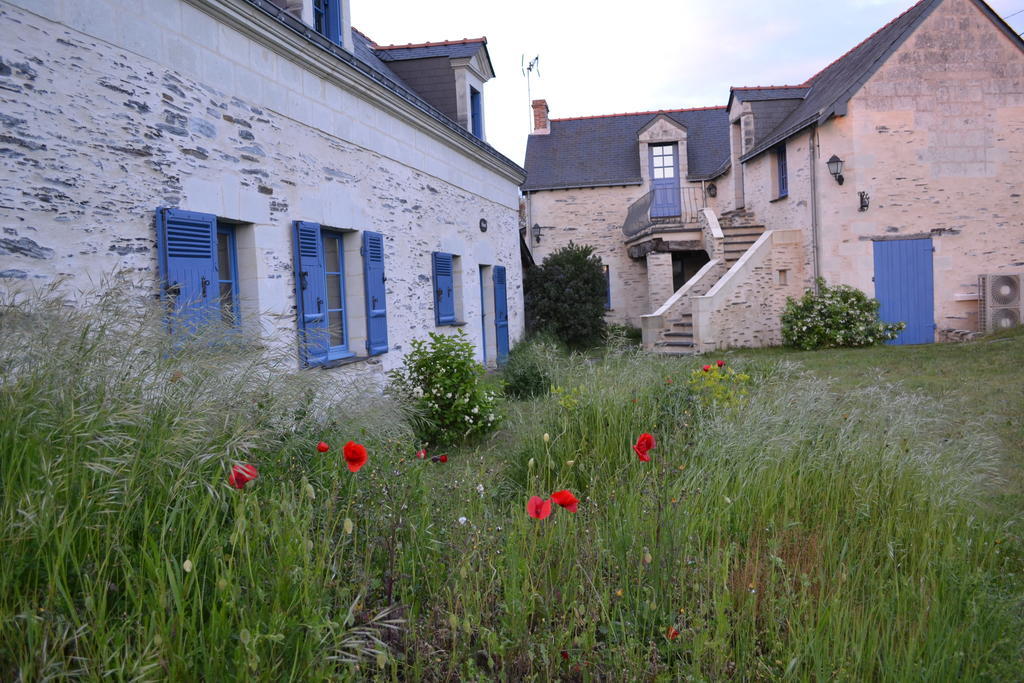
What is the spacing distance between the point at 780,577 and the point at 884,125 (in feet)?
46.0

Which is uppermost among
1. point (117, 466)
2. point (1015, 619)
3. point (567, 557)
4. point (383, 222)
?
point (383, 222)

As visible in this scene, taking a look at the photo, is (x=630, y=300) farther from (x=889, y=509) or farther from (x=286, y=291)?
(x=889, y=509)

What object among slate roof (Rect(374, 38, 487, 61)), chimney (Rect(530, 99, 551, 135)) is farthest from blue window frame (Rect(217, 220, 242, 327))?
chimney (Rect(530, 99, 551, 135))

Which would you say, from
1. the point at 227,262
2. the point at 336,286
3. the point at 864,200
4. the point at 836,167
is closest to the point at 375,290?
the point at 336,286

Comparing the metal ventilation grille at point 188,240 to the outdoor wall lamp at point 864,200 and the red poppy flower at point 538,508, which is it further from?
the outdoor wall lamp at point 864,200

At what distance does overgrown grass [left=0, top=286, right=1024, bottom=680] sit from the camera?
2.06 meters

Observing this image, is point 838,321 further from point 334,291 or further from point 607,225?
point 334,291

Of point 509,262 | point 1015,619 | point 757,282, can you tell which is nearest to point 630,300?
point 757,282

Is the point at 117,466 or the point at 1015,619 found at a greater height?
the point at 117,466

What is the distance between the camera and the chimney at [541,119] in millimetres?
23516

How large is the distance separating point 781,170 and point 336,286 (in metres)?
12.7

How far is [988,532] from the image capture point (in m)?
3.76

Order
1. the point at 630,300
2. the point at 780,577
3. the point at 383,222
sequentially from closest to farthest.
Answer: the point at 780,577 < the point at 383,222 < the point at 630,300

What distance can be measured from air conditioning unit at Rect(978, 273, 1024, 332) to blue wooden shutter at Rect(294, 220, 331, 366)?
13085mm
